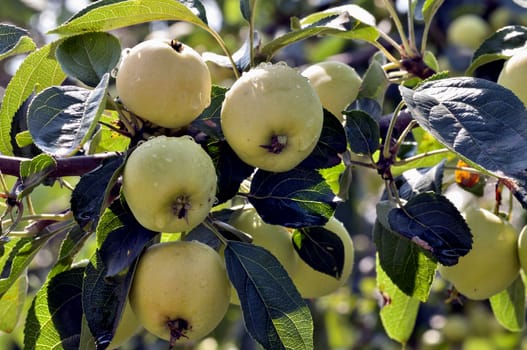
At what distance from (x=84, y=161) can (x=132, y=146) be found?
0.11 m

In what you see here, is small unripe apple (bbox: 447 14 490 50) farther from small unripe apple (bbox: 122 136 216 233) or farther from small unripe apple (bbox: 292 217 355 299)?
small unripe apple (bbox: 122 136 216 233)

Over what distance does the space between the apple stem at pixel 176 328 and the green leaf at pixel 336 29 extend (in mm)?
435

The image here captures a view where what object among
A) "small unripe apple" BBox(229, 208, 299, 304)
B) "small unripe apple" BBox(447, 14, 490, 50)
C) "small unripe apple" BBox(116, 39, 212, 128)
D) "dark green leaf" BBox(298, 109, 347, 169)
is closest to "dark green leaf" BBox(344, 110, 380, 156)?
"dark green leaf" BBox(298, 109, 347, 169)

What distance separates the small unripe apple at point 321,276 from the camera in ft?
4.48

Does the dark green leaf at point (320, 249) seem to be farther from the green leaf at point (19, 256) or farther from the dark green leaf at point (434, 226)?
the green leaf at point (19, 256)

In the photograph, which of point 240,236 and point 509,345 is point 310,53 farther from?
point 240,236

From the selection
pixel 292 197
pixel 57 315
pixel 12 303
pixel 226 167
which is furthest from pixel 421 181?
pixel 12 303

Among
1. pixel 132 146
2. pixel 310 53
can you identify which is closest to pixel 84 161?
pixel 132 146

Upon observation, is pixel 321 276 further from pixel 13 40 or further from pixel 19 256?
pixel 13 40

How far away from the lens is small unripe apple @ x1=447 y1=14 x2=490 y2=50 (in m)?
3.46

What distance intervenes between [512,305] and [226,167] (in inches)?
31.5

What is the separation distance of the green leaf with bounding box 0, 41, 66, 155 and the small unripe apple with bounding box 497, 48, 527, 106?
70 cm

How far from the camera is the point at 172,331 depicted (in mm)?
1078

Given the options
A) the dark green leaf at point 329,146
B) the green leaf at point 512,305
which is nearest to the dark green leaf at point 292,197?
the dark green leaf at point 329,146
